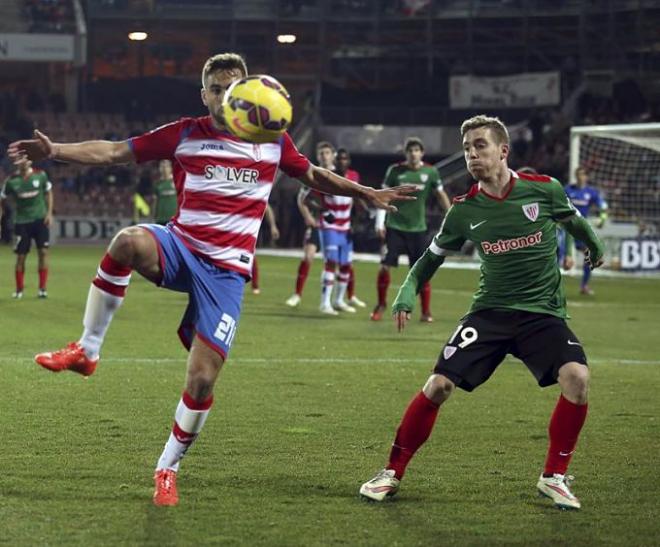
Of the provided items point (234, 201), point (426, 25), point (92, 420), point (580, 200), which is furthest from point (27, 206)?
point (426, 25)

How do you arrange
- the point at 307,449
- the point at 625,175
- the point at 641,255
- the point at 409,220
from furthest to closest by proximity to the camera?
the point at 625,175, the point at 641,255, the point at 409,220, the point at 307,449

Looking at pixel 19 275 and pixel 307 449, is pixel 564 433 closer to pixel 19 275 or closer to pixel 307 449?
pixel 307 449

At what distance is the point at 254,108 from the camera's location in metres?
6.23

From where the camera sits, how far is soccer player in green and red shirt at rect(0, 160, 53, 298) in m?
20.1

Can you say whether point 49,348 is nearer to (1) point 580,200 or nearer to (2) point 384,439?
(2) point 384,439

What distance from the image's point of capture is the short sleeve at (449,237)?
698 cm

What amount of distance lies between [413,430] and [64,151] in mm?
2189

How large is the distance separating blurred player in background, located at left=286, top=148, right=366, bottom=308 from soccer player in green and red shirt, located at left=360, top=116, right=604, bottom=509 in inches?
433

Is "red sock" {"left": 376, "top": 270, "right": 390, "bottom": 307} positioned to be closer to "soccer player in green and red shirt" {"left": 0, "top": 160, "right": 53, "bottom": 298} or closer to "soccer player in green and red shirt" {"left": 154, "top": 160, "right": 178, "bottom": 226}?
"soccer player in green and red shirt" {"left": 0, "top": 160, "right": 53, "bottom": 298}

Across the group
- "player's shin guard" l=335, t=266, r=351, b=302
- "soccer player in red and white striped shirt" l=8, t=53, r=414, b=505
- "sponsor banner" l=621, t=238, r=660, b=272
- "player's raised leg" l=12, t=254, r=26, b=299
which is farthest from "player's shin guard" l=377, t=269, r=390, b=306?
"sponsor banner" l=621, t=238, r=660, b=272

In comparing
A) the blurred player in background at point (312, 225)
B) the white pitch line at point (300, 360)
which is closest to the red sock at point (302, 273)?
the blurred player in background at point (312, 225)

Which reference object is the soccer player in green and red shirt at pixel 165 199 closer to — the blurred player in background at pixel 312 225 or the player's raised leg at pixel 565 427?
the blurred player in background at pixel 312 225

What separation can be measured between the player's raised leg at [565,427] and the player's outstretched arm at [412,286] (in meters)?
0.84

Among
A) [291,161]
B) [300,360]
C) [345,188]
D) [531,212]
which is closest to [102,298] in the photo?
[291,161]
